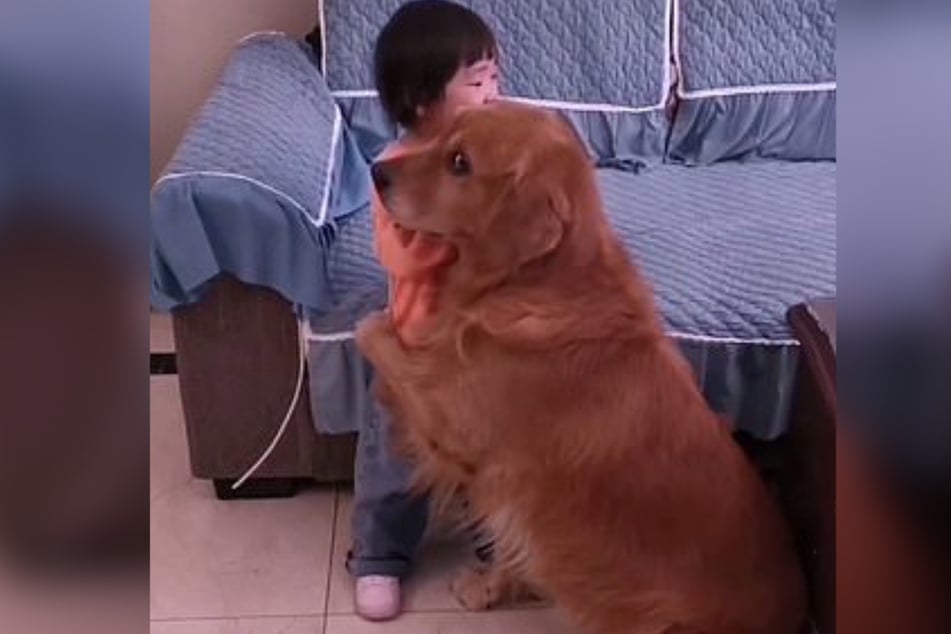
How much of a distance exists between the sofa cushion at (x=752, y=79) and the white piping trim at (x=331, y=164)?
0.69 meters

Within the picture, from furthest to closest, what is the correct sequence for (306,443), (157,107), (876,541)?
(157,107)
(306,443)
(876,541)

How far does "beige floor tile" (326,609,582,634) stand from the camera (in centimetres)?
215

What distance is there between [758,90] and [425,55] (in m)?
1.03

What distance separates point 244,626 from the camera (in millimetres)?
2160

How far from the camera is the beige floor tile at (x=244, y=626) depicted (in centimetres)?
215

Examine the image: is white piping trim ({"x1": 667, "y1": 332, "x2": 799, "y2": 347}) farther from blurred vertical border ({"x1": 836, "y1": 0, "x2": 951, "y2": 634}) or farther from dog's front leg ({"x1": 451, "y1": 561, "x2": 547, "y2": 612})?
blurred vertical border ({"x1": 836, "y1": 0, "x2": 951, "y2": 634})

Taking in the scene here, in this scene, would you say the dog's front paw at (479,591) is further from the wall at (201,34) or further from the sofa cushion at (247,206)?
the wall at (201,34)

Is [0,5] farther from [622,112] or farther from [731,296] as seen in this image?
[622,112]

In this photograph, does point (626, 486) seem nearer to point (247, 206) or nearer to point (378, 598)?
point (378, 598)

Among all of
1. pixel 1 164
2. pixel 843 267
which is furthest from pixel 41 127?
pixel 843 267

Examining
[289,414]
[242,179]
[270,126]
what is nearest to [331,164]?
[270,126]

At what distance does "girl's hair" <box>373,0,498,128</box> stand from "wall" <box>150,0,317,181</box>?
1.16 m

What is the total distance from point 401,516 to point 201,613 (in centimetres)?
35

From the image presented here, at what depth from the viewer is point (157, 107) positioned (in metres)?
3.12
